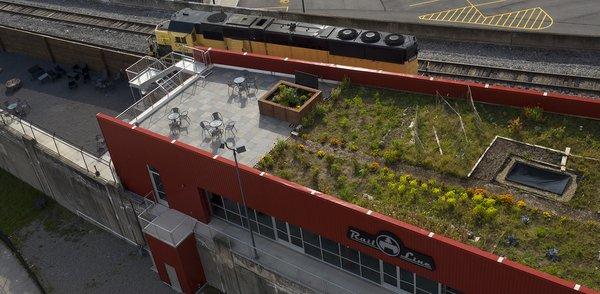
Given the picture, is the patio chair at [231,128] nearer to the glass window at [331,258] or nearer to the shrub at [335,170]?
the shrub at [335,170]

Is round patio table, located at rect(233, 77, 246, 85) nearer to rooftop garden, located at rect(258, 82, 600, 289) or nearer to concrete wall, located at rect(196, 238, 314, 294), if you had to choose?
rooftop garden, located at rect(258, 82, 600, 289)

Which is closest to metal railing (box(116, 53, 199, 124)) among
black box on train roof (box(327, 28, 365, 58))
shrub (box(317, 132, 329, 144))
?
black box on train roof (box(327, 28, 365, 58))

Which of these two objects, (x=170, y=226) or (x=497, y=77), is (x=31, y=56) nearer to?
(x=170, y=226)

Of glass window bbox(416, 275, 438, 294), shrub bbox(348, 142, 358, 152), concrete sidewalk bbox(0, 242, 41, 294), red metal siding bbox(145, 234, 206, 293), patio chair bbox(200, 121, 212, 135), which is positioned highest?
patio chair bbox(200, 121, 212, 135)

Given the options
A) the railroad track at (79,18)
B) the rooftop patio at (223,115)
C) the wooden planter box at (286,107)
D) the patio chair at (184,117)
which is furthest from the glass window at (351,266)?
the railroad track at (79,18)

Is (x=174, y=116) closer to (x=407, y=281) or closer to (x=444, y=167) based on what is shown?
(x=444, y=167)

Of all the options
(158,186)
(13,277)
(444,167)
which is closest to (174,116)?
(158,186)

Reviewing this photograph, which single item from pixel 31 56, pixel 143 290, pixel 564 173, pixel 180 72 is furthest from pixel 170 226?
pixel 31 56
